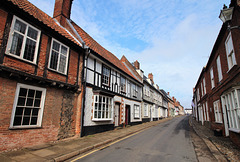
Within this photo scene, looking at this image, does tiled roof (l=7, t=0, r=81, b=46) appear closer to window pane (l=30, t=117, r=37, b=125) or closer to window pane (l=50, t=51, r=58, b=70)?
window pane (l=50, t=51, r=58, b=70)

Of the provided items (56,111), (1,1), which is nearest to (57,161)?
(56,111)

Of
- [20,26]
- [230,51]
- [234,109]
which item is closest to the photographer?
[20,26]

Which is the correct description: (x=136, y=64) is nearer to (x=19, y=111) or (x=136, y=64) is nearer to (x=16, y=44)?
(x=16, y=44)

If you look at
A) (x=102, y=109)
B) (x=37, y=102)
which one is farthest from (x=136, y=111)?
(x=37, y=102)

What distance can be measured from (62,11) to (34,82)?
7068 millimetres

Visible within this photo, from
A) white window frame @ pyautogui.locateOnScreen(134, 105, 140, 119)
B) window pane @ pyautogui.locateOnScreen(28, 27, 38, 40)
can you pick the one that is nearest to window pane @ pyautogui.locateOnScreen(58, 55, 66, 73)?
window pane @ pyautogui.locateOnScreen(28, 27, 38, 40)

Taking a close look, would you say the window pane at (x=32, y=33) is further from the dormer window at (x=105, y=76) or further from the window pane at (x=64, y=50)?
the dormer window at (x=105, y=76)

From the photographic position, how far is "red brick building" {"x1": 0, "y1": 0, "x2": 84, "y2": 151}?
6117 mm

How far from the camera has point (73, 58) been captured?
980 cm

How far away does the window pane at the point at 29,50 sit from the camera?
7.03m

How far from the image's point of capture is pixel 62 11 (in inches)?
446

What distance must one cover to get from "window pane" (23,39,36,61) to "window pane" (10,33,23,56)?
278mm

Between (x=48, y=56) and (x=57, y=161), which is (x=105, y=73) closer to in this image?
(x=48, y=56)

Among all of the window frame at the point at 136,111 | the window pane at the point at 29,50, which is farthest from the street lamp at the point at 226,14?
the window frame at the point at 136,111
